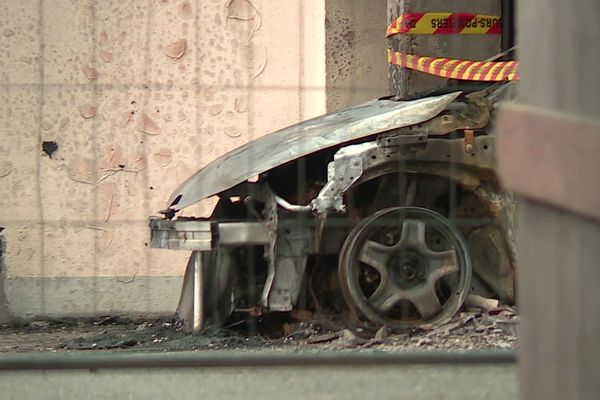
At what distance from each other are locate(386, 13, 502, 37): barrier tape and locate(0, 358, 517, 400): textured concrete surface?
3.15 meters

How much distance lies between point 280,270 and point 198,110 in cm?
243

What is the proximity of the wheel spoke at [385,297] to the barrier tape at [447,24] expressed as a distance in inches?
66.9

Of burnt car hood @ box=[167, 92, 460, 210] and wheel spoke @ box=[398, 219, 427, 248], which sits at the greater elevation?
burnt car hood @ box=[167, 92, 460, 210]

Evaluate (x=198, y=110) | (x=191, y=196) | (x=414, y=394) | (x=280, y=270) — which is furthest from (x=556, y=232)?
(x=198, y=110)

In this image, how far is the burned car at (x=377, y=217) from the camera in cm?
486

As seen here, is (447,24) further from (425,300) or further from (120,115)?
(120,115)

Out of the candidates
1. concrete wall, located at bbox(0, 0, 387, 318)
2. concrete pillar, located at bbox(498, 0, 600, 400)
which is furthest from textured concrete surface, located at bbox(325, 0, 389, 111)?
concrete pillar, located at bbox(498, 0, 600, 400)

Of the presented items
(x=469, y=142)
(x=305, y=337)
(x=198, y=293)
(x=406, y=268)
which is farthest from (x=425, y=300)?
(x=198, y=293)

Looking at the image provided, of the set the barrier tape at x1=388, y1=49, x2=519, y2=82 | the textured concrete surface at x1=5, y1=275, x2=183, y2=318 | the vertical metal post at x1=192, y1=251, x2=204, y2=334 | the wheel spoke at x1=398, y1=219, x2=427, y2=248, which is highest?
the barrier tape at x1=388, y1=49, x2=519, y2=82

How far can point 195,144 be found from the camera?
23.6 ft

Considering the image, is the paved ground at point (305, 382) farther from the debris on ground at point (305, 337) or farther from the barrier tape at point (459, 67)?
the barrier tape at point (459, 67)

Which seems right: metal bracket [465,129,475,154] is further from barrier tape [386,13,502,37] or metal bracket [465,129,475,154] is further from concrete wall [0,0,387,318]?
concrete wall [0,0,387,318]

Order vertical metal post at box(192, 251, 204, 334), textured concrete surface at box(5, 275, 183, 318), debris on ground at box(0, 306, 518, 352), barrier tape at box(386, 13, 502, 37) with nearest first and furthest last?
1. debris on ground at box(0, 306, 518, 352)
2. vertical metal post at box(192, 251, 204, 334)
3. barrier tape at box(386, 13, 502, 37)
4. textured concrete surface at box(5, 275, 183, 318)

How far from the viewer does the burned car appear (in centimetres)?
486
